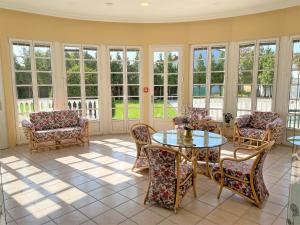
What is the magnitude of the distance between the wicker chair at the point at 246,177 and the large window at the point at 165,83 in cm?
403

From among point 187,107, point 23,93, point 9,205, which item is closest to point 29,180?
point 9,205

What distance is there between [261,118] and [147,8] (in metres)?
3.88

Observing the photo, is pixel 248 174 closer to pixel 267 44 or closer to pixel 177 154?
pixel 177 154

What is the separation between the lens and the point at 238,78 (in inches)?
255

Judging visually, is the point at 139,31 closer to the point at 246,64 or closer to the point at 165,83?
the point at 165,83

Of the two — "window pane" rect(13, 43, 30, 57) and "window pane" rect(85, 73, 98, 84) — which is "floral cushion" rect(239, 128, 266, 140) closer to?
"window pane" rect(85, 73, 98, 84)

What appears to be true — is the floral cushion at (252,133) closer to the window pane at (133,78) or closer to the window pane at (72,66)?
the window pane at (133,78)

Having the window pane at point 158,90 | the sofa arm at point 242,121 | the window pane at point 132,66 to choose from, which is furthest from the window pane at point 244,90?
the window pane at point 132,66

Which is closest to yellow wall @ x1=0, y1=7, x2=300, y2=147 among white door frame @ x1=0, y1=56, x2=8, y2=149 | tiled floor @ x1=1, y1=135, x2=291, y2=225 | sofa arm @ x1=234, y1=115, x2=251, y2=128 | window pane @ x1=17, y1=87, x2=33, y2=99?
white door frame @ x1=0, y1=56, x2=8, y2=149

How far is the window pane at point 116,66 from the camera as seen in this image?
701 centimetres

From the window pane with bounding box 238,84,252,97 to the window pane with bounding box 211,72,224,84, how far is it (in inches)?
20.8

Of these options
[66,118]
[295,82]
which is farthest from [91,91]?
[295,82]

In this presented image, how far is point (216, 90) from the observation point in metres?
6.80

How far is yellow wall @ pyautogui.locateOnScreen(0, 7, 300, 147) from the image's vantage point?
18.4 feet
